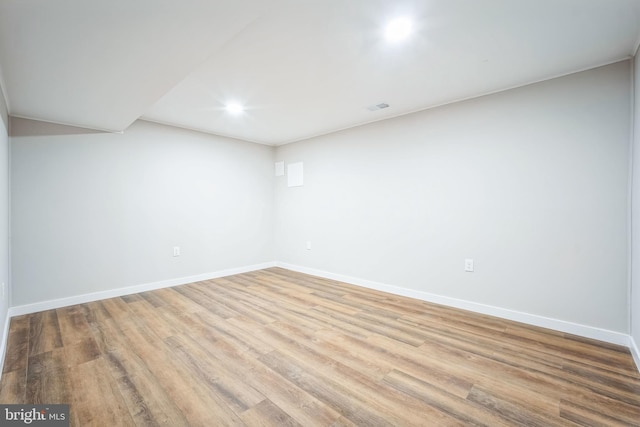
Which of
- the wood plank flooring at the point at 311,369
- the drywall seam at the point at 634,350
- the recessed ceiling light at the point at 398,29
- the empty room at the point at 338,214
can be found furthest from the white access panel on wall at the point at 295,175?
the drywall seam at the point at 634,350

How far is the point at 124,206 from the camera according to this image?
12.0ft

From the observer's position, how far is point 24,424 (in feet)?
4.83

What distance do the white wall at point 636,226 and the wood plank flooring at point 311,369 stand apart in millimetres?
216

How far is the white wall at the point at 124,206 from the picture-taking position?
306 centimetres

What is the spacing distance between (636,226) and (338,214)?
9.99ft

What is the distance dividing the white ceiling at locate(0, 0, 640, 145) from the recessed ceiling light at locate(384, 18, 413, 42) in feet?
0.15

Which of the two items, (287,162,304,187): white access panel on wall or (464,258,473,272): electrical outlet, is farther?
(287,162,304,187): white access panel on wall

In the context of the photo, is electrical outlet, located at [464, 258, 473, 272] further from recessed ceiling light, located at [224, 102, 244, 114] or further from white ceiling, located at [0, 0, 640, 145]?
recessed ceiling light, located at [224, 102, 244, 114]

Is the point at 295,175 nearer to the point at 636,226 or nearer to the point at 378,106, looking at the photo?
the point at 378,106

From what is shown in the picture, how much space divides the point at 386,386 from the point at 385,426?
13.3 inches

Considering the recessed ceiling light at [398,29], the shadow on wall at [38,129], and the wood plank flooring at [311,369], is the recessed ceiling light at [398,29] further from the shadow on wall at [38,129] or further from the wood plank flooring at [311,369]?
the shadow on wall at [38,129]

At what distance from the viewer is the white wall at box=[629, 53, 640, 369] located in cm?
204

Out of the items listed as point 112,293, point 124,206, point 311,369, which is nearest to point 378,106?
point 311,369

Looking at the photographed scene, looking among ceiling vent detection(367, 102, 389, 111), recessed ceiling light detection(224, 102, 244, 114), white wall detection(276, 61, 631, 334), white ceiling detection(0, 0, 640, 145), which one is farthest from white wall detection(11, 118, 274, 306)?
ceiling vent detection(367, 102, 389, 111)
